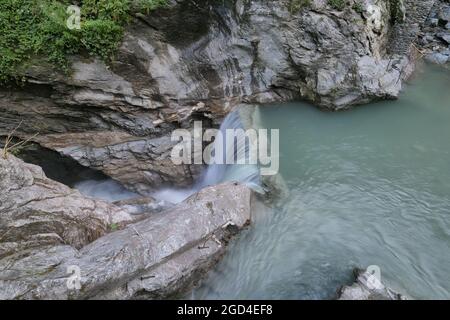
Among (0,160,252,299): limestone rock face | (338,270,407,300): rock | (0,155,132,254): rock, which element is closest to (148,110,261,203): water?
(0,160,252,299): limestone rock face

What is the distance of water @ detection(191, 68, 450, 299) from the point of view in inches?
224

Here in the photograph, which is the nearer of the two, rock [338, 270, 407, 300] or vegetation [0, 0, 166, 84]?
rock [338, 270, 407, 300]

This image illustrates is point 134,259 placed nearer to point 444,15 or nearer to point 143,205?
point 143,205

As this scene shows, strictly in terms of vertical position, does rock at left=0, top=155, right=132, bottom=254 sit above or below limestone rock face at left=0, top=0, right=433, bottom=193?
below

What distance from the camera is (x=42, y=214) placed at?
573 centimetres

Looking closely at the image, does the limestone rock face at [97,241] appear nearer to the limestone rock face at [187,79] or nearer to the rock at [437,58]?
the limestone rock face at [187,79]

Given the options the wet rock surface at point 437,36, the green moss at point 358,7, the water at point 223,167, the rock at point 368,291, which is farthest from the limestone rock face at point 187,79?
the rock at point 368,291

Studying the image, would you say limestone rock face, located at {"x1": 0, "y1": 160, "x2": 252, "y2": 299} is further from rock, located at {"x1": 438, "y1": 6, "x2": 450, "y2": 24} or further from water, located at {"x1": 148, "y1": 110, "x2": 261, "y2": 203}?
rock, located at {"x1": 438, "y1": 6, "x2": 450, "y2": 24}

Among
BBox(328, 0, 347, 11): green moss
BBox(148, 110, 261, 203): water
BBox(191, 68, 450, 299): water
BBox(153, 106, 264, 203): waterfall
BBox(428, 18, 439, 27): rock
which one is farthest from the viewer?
BBox(428, 18, 439, 27): rock

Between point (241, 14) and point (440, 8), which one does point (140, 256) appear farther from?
point (440, 8)

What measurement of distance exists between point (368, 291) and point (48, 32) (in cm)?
667

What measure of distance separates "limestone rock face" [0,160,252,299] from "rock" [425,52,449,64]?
26.6ft

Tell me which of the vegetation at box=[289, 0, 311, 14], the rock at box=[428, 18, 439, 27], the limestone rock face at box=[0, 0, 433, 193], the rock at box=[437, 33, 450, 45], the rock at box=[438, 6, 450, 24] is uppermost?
the rock at box=[438, 6, 450, 24]

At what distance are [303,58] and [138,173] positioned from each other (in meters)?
4.17
